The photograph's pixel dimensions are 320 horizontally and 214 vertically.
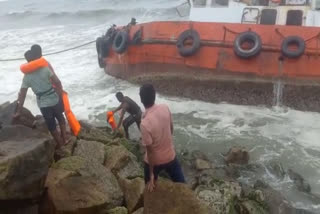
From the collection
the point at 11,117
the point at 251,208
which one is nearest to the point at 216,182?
the point at 251,208

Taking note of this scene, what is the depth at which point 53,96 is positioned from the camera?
5008 mm

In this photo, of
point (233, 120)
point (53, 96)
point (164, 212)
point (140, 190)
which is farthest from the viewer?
point (233, 120)

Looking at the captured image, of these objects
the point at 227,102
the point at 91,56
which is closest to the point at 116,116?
the point at 227,102

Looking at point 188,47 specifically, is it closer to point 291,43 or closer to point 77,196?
point 291,43

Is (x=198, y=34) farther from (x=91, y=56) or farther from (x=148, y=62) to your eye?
(x=91, y=56)

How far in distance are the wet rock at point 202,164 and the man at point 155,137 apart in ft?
6.45

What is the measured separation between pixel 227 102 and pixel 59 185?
542 cm

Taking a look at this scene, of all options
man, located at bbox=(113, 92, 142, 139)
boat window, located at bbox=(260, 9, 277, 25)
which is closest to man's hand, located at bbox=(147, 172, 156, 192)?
man, located at bbox=(113, 92, 142, 139)

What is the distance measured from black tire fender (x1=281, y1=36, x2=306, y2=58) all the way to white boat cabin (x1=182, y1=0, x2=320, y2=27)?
1037 mm

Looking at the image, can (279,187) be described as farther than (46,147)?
Yes

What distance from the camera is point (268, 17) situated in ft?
29.1

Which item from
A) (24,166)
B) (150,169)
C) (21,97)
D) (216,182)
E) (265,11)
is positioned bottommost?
(216,182)

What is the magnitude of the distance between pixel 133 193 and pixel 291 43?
511 centimetres

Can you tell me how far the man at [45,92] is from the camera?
484 centimetres
